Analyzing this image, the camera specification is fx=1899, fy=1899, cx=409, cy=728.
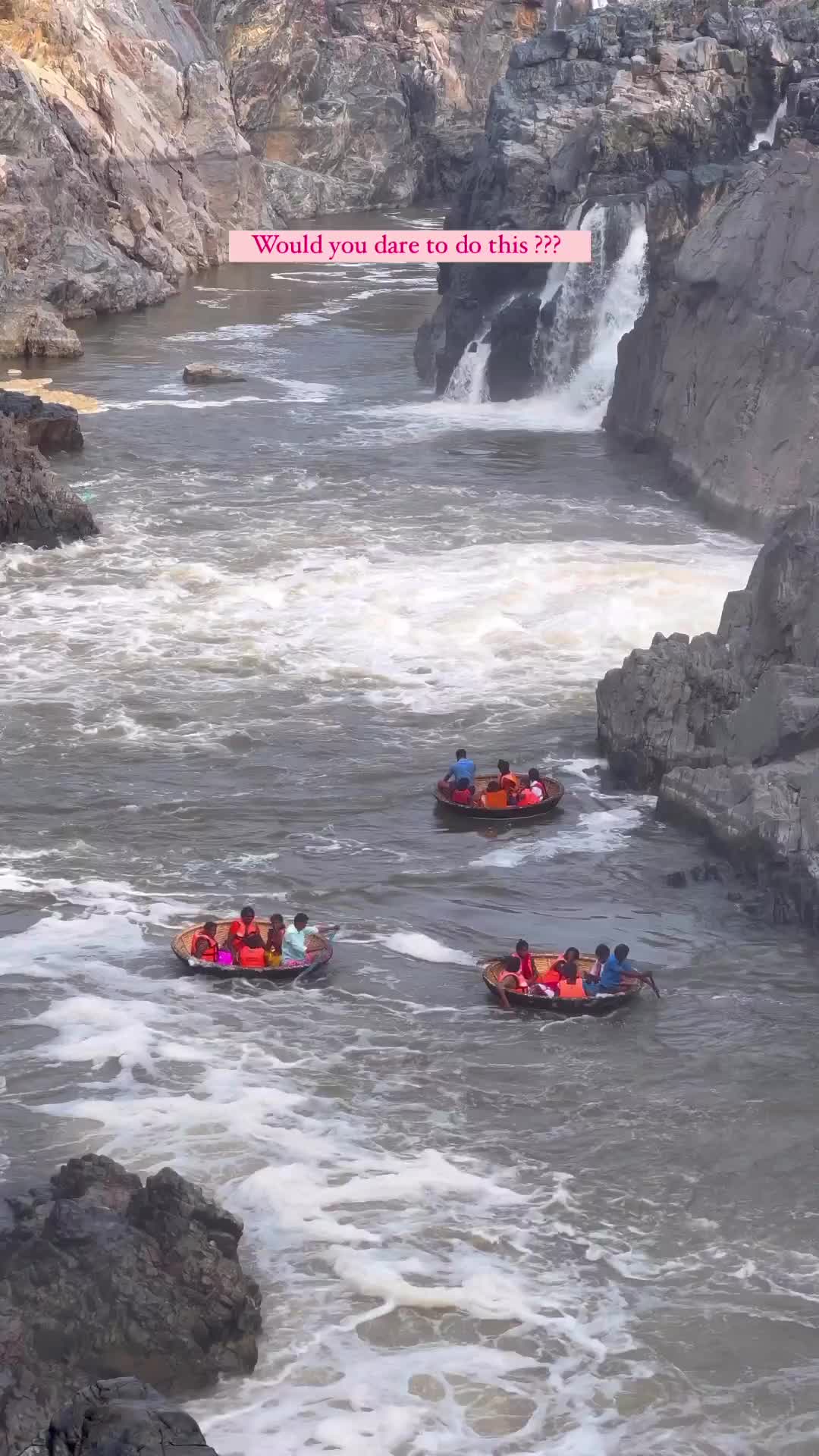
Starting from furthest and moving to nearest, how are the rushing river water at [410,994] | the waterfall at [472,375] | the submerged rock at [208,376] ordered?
the submerged rock at [208,376], the waterfall at [472,375], the rushing river water at [410,994]

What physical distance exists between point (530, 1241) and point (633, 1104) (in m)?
3.11

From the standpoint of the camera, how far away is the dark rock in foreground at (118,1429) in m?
11.7

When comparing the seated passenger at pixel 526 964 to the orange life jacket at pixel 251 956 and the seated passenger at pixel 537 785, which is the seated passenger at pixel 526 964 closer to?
the orange life jacket at pixel 251 956

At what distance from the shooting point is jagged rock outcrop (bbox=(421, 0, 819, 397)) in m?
60.6

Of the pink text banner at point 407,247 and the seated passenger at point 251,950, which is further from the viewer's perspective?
the pink text banner at point 407,247

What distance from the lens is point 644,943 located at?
26031 mm

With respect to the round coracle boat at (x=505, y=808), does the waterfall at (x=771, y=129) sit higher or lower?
higher

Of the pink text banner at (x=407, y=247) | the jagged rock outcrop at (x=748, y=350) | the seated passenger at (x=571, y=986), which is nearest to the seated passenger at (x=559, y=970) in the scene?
the seated passenger at (x=571, y=986)

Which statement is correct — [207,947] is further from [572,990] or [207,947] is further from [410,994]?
[572,990]

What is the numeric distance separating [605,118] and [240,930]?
42.2 meters

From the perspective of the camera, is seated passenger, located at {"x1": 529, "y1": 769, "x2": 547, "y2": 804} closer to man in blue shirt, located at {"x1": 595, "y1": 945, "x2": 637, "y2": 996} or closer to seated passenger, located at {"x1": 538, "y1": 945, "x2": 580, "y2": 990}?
seated passenger, located at {"x1": 538, "y1": 945, "x2": 580, "y2": 990}

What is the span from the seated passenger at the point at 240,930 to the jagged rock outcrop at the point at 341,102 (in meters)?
89.5

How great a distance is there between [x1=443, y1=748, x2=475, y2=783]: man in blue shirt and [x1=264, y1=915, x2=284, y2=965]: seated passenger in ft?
20.3

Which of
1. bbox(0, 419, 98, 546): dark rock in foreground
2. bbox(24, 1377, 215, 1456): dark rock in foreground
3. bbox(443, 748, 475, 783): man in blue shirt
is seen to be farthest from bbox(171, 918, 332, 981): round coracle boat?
bbox(0, 419, 98, 546): dark rock in foreground
